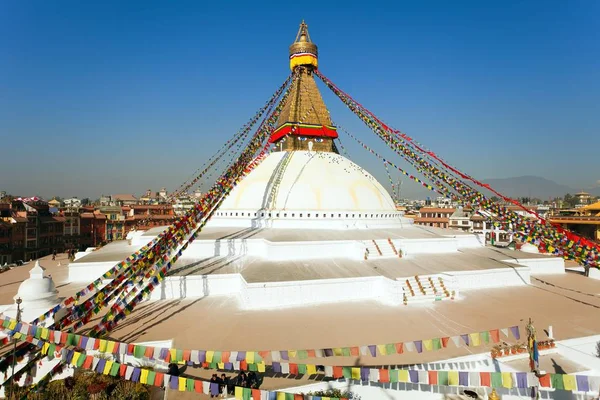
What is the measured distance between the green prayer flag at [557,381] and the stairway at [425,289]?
15.5 ft

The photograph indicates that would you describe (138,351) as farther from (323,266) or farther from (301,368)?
(323,266)

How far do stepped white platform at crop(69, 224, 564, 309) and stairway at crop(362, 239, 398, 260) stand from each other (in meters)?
0.03

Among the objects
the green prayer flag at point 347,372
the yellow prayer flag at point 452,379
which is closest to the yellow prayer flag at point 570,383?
the yellow prayer flag at point 452,379

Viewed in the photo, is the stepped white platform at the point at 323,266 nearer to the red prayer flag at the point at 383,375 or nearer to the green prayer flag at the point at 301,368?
the green prayer flag at the point at 301,368

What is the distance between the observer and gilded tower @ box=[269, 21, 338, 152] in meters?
16.1

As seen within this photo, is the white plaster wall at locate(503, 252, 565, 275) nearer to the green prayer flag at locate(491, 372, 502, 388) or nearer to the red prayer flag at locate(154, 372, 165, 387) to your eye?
the green prayer flag at locate(491, 372, 502, 388)

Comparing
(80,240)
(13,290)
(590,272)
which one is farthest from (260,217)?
(80,240)

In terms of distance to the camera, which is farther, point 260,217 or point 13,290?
point 260,217

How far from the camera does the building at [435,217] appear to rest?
36875 mm

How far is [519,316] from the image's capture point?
7844 millimetres

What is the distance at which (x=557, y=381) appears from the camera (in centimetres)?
403

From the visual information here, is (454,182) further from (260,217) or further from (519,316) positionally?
(260,217)

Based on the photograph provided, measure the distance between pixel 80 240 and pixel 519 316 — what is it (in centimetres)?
3156

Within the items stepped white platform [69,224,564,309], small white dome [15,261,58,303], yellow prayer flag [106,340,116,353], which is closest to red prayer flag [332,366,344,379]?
yellow prayer flag [106,340,116,353]
